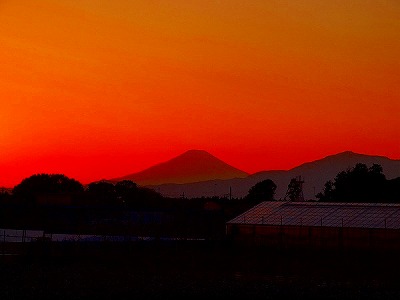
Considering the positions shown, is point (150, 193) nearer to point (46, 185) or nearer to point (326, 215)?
point (46, 185)

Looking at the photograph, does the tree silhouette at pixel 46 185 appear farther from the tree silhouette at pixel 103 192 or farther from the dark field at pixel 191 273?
the dark field at pixel 191 273

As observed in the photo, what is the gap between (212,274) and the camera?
48.7 metres

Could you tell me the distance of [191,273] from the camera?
1938 inches

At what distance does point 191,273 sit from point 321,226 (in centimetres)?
1828

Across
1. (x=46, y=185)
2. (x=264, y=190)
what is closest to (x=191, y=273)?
(x=46, y=185)

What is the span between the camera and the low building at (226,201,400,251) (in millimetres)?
62375

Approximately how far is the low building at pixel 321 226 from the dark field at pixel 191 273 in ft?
9.48

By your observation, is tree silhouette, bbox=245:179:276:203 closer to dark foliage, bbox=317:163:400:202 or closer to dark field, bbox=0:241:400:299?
dark foliage, bbox=317:163:400:202

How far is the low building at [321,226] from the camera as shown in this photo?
62.4 m

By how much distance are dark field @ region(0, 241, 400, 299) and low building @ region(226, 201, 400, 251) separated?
2.89m

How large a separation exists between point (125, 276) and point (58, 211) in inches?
1815

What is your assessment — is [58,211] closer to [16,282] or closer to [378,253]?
[378,253]

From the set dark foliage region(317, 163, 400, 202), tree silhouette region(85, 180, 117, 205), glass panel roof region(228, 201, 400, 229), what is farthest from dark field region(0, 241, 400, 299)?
tree silhouette region(85, 180, 117, 205)

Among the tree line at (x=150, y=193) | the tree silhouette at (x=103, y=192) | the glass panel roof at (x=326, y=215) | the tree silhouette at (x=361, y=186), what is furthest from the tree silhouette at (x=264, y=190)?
the glass panel roof at (x=326, y=215)
